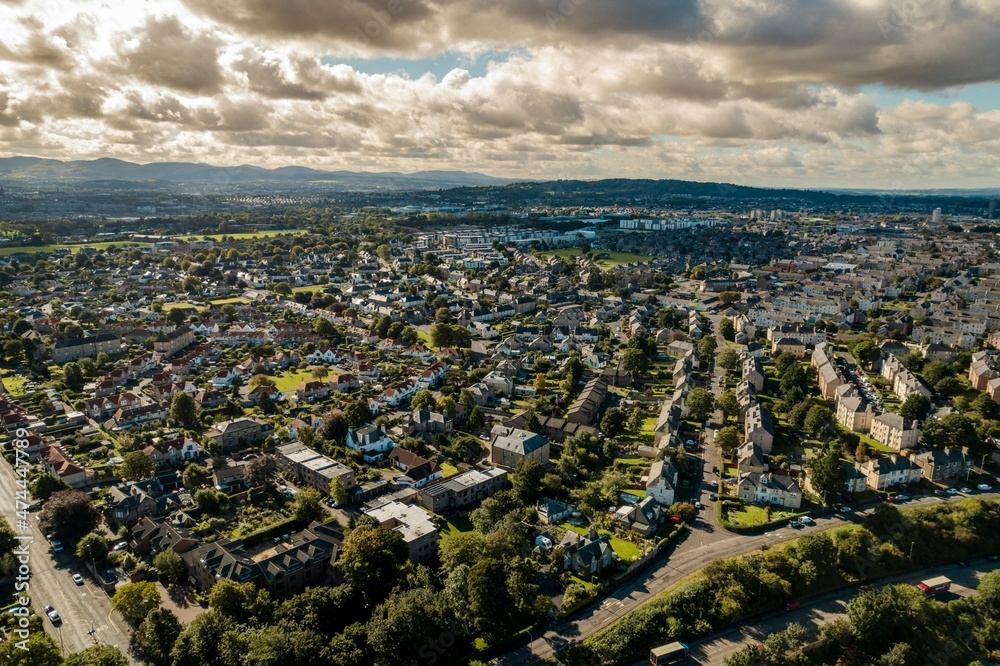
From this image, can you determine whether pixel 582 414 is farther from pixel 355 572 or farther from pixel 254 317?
pixel 254 317

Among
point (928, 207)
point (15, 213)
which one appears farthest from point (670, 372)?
point (928, 207)

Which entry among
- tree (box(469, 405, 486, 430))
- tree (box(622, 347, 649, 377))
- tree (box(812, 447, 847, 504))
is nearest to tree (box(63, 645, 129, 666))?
tree (box(469, 405, 486, 430))

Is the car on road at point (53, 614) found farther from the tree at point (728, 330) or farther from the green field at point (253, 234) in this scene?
the green field at point (253, 234)

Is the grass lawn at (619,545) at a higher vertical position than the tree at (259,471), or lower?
lower

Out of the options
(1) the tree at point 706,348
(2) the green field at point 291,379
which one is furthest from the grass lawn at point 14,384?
(1) the tree at point 706,348

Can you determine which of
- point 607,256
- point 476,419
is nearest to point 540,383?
point 476,419

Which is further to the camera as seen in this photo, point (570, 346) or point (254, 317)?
point (254, 317)
